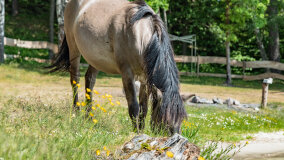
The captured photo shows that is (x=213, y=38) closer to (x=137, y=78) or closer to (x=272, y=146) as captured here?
(x=272, y=146)

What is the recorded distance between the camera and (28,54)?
71.9 feet

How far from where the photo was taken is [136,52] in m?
4.91

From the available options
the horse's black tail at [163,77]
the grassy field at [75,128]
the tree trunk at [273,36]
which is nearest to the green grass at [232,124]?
the grassy field at [75,128]

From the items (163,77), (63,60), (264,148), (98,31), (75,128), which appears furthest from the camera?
(63,60)

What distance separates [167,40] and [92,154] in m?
1.93

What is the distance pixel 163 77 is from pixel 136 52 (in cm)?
60

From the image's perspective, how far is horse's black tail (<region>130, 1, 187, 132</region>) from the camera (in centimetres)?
439

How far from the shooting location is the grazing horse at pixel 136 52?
448cm

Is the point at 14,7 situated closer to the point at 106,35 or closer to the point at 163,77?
the point at 106,35

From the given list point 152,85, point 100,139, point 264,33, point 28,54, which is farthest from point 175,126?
point 264,33

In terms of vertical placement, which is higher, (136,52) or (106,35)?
(106,35)

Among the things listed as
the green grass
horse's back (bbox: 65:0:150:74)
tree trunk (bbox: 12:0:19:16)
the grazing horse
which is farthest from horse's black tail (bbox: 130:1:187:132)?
tree trunk (bbox: 12:0:19:16)

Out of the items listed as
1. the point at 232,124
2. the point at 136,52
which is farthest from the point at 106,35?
the point at 232,124

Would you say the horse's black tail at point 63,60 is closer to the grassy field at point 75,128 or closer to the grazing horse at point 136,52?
the grassy field at point 75,128
